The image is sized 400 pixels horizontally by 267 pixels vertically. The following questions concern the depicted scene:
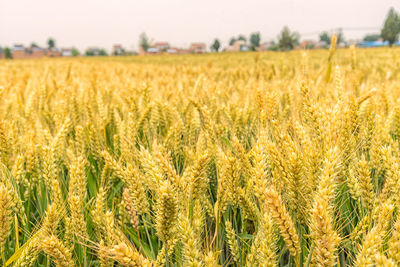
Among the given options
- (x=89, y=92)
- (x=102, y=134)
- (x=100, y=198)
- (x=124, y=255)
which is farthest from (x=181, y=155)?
(x=89, y=92)

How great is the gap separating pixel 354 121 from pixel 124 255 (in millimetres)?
925

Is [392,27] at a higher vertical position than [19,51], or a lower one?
lower

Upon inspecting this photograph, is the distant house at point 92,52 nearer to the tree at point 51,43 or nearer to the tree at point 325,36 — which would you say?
the tree at point 51,43

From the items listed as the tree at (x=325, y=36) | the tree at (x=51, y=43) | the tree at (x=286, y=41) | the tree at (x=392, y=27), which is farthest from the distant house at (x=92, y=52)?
the tree at (x=392, y=27)

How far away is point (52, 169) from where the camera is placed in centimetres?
105

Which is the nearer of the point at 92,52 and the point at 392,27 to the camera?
the point at 392,27

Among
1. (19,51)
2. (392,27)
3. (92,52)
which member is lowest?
(392,27)

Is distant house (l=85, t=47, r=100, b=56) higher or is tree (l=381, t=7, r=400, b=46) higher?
distant house (l=85, t=47, r=100, b=56)

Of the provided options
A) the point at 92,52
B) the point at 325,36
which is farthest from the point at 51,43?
the point at 325,36

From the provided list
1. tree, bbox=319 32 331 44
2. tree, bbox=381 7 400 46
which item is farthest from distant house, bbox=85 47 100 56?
tree, bbox=381 7 400 46

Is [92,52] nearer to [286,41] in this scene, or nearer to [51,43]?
[51,43]

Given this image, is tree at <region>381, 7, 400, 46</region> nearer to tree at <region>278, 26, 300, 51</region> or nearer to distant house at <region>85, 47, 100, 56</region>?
tree at <region>278, 26, 300, 51</region>

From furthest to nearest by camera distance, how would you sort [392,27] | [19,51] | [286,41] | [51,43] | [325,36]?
[51,43]
[19,51]
[325,36]
[286,41]
[392,27]

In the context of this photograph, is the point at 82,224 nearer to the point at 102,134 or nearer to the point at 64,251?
the point at 64,251
